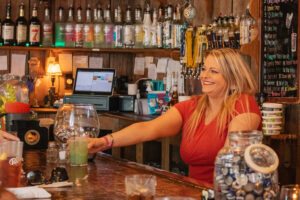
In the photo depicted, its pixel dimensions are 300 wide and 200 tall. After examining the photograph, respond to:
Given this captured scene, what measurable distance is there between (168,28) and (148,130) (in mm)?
2413

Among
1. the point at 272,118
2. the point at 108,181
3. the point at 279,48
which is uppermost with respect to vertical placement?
the point at 279,48

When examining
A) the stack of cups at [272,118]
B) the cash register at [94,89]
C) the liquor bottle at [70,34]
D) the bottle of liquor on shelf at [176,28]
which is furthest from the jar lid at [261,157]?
the liquor bottle at [70,34]

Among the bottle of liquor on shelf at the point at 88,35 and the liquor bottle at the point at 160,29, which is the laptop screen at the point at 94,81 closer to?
the bottle of liquor on shelf at the point at 88,35

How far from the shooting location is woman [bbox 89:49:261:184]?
2.63 meters

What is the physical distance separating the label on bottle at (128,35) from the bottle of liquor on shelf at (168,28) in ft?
1.65

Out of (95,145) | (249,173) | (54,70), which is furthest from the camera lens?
(54,70)

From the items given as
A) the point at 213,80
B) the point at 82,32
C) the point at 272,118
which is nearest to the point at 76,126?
the point at 213,80

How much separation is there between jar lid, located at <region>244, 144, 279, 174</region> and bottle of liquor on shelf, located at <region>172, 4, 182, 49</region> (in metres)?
3.70

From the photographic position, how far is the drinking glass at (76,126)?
222 centimetres

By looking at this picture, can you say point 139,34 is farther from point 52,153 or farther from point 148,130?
point 52,153

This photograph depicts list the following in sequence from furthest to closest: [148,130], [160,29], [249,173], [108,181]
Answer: [160,29], [148,130], [108,181], [249,173]

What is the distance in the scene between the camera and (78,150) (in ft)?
7.38

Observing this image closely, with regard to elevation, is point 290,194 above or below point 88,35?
below

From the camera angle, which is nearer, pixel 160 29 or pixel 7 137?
pixel 7 137
